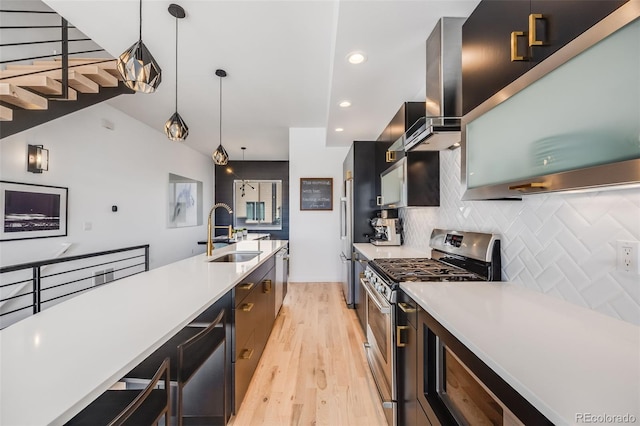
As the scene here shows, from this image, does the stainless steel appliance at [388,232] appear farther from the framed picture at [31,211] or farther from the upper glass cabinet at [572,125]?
the framed picture at [31,211]

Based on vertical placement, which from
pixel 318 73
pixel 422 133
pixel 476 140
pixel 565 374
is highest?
pixel 318 73

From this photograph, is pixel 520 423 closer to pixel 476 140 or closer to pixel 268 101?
pixel 476 140

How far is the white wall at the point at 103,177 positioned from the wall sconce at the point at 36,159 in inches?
1.7

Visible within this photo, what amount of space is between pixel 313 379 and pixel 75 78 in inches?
136

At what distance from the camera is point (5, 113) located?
2283mm

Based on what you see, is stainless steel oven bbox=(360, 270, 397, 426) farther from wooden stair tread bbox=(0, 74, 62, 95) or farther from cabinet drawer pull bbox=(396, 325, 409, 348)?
wooden stair tread bbox=(0, 74, 62, 95)

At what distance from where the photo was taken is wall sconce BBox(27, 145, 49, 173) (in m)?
3.04

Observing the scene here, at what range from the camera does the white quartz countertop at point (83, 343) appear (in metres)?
0.60

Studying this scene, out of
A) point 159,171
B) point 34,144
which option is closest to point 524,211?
point 34,144

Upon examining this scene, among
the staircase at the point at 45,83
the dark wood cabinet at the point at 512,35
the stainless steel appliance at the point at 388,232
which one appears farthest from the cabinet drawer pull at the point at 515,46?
the staircase at the point at 45,83

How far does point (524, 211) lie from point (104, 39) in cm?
357

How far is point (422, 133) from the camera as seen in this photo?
1744 mm

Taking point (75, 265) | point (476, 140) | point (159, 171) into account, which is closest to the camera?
point (476, 140)

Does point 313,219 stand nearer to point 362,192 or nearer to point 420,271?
point 362,192
